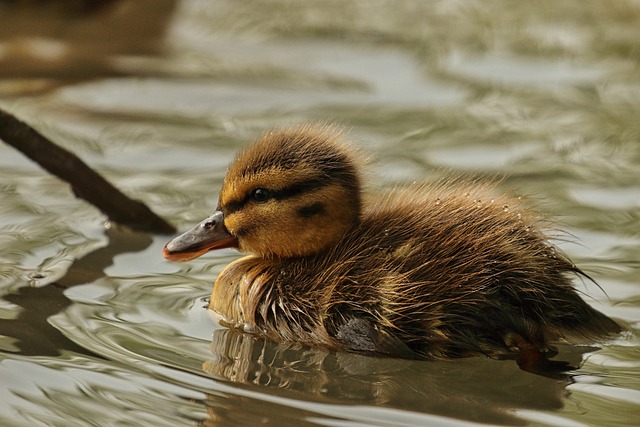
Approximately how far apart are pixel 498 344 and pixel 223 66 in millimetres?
4497

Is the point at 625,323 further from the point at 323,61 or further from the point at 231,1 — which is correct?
the point at 231,1

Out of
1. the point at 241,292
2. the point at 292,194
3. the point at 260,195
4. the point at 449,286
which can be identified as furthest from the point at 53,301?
the point at 449,286

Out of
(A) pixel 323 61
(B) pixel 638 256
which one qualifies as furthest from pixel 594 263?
(A) pixel 323 61

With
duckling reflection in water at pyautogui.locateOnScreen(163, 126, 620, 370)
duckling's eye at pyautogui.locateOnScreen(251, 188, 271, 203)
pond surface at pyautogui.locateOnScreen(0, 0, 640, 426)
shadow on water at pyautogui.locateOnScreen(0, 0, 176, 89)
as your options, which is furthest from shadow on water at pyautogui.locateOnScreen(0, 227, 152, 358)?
shadow on water at pyautogui.locateOnScreen(0, 0, 176, 89)

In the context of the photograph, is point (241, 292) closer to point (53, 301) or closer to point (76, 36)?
point (53, 301)

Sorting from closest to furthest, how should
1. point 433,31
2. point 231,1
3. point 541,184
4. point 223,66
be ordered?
point 541,184, point 223,66, point 433,31, point 231,1

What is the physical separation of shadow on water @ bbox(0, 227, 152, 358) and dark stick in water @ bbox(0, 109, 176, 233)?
7 centimetres

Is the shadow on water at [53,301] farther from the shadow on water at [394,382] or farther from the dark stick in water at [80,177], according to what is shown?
the shadow on water at [394,382]

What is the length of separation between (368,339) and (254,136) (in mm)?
2725

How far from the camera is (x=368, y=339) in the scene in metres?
4.25

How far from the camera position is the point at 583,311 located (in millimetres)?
4379

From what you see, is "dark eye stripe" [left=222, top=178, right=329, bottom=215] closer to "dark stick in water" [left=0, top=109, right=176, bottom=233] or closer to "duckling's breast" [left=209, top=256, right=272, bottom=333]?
"duckling's breast" [left=209, top=256, right=272, bottom=333]

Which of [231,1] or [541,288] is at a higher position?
[231,1]

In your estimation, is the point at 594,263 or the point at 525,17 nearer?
the point at 594,263
